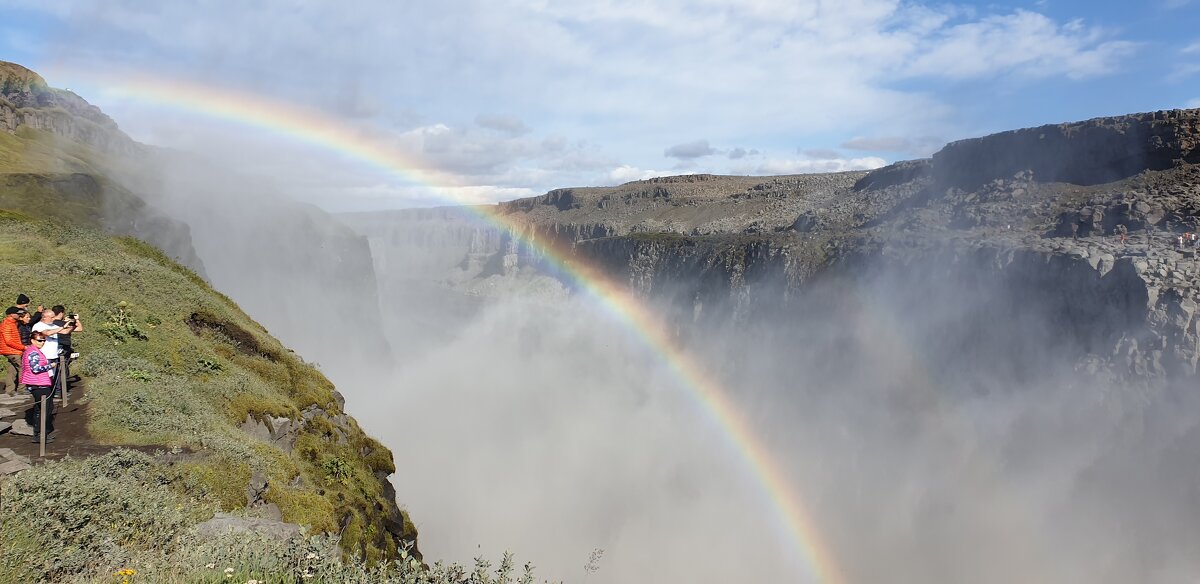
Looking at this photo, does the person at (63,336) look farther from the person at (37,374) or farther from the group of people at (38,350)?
the person at (37,374)

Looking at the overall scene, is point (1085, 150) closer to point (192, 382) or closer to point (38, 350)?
point (192, 382)

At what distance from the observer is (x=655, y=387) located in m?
153

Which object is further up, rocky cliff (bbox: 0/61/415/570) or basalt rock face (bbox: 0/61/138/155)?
basalt rock face (bbox: 0/61/138/155)

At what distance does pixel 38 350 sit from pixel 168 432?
267 cm

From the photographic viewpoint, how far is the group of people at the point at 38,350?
436 inches

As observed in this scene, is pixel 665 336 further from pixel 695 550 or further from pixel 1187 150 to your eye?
pixel 1187 150

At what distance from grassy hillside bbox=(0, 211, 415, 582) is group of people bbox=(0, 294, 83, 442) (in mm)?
968

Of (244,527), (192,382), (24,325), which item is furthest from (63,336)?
(244,527)

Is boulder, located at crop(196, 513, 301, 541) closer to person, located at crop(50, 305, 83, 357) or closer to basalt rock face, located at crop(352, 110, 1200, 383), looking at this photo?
person, located at crop(50, 305, 83, 357)

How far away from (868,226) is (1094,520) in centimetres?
6504

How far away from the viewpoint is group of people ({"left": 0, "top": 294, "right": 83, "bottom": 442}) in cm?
1109

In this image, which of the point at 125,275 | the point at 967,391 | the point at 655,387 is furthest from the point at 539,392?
the point at 125,275

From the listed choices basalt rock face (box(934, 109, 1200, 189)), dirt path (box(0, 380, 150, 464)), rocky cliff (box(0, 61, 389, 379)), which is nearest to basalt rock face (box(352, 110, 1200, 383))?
basalt rock face (box(934, 109, 1200, 189))

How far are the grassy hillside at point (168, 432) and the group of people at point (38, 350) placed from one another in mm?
968
